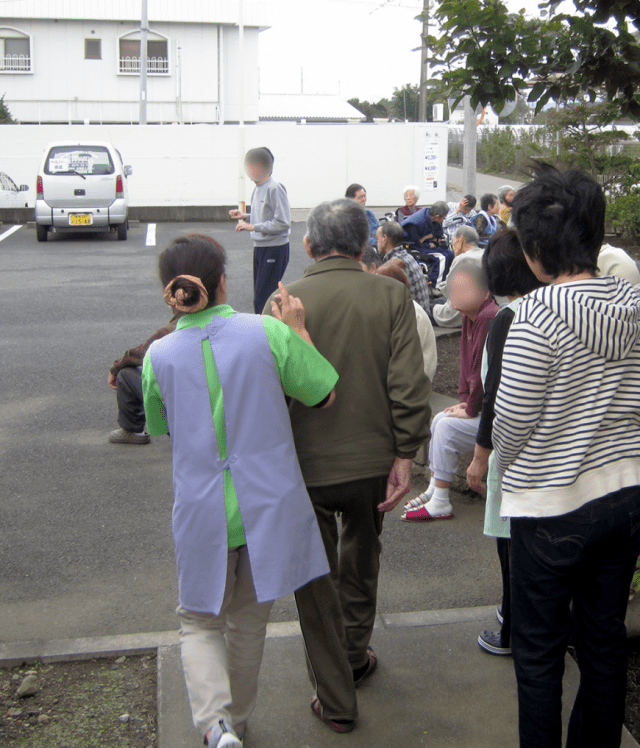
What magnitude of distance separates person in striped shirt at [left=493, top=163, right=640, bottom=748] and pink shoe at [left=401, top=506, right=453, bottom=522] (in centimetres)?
243

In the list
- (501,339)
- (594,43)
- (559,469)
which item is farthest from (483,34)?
(559,469)

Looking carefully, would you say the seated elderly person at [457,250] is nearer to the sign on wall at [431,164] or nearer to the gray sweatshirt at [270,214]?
the gray sweatshirt at [270,214]

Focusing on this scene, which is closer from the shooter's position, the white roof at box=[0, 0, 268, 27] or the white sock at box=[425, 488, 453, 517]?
the white sock at box=[425, 488, 453, 517]

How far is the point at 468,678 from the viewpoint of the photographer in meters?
3.29

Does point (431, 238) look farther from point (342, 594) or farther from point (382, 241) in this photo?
point (342, 594)

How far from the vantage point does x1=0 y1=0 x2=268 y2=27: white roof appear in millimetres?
34906

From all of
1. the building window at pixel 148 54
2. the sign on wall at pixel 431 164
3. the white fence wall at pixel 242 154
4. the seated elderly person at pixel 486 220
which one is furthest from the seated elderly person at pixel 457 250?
the building window at pixel 148 54

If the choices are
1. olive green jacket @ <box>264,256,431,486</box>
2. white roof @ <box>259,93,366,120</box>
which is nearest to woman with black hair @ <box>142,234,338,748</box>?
Result: olive green jacket @ <box>264,256,431,486</box>

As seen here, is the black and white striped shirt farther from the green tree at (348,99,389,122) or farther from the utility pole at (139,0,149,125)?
the green tree at (348,99,389,122)

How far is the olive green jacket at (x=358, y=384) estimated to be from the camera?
281 cm

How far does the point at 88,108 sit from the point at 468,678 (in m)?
37.2

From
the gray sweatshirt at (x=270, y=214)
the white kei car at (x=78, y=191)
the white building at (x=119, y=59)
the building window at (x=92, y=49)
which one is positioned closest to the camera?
the gray sweatshirt at (x=270, y=214)

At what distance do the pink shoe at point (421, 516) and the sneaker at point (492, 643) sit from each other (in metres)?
1.38

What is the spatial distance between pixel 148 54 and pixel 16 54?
217 inches
